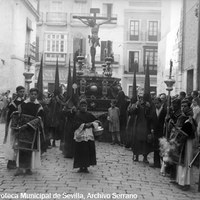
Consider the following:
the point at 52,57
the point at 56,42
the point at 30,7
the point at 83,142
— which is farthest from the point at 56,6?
the point at 83,142

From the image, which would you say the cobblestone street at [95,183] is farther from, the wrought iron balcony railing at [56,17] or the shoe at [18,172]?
the wrought iron balcony railing at [56,17]

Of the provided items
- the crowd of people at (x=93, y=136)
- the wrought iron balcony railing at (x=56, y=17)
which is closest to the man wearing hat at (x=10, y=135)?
the crowd of people at (x=93, y=136)

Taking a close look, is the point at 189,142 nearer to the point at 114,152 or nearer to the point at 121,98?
the point at 114,152

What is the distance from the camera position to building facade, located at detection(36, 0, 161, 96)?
3519cm

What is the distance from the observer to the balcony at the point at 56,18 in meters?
35.3

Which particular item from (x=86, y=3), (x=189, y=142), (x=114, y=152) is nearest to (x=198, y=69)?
(x=114, y=152)

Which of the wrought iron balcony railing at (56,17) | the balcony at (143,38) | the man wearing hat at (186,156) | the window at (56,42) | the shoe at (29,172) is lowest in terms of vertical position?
the shoe at (29,172)

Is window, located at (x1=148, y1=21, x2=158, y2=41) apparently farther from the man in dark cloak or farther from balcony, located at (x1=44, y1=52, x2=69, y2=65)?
the man in dark cloak

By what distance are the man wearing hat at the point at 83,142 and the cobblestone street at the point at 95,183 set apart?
23 cm

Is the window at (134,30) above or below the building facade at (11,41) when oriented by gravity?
above

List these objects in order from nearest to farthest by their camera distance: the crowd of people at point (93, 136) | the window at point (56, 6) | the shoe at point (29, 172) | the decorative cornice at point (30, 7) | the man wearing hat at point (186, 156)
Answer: the man wearing hat at point (186, 156), the crowd of people at point (93, 136), the shoe at point (29, 172), the decorative cornice at point (30, 7), the window at point (56, 6)

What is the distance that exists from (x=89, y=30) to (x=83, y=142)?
28070 mm

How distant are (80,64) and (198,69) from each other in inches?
181

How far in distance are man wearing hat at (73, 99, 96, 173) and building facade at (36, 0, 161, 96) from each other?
26236 mm
